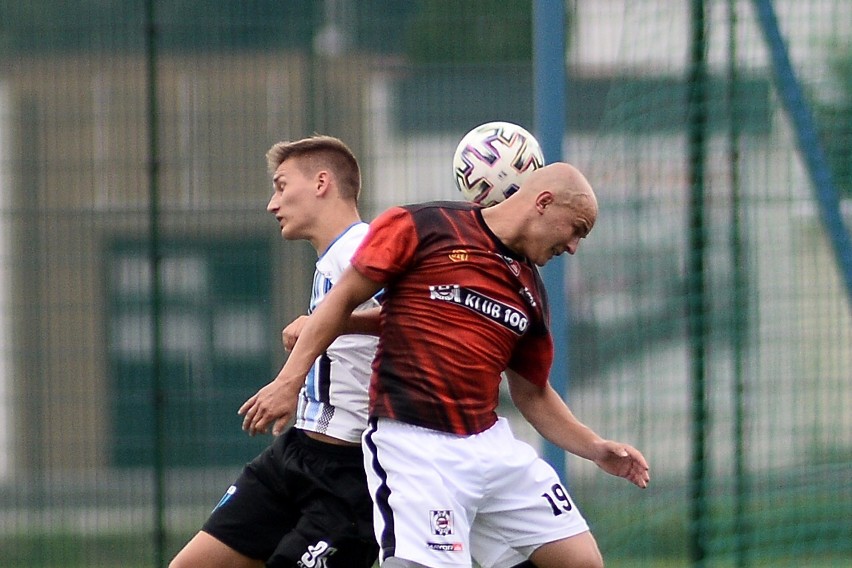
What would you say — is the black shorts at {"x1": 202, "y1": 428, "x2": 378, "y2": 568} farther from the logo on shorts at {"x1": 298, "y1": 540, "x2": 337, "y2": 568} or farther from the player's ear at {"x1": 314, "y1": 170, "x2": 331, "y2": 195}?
the player's ear at {"x1": 314, "y1": 170, "x2": 331, "y2": 195}

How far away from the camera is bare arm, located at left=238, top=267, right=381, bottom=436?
4.21 metres

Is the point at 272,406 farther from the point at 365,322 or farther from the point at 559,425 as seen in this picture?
the point at 559,425

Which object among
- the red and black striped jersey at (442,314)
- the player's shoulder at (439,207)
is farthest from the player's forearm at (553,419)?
the player's shoulder at (439,207)

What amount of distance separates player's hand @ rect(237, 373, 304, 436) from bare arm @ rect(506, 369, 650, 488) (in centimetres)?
103

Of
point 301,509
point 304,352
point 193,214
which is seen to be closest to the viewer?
point 304,352

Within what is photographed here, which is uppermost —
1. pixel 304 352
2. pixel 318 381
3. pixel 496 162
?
pixel 496 162

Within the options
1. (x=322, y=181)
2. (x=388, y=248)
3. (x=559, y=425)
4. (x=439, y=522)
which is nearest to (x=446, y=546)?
(x=439, y=522)

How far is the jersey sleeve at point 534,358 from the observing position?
4.86 m

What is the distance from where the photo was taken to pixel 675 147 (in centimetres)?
670

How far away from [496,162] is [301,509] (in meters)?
1.34

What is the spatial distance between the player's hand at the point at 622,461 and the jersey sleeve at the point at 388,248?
0.94m

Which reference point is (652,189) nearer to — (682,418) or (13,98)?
(682,418)

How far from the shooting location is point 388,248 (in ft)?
14.6

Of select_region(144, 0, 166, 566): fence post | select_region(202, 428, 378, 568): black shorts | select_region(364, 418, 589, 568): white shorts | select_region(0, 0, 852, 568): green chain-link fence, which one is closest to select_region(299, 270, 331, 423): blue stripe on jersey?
select_region(202, 428, 378, 568): black shorts
